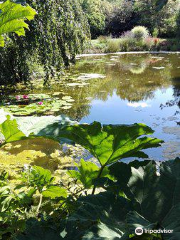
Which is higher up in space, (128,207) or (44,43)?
(44,43)

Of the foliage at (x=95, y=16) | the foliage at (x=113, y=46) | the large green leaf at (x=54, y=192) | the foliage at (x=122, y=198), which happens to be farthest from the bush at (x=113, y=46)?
the foliage at (x=122, y=198)

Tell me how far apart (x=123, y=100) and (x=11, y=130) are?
5311 millimetres

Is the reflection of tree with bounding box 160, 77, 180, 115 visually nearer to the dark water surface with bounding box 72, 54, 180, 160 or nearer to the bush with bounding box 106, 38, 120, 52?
the dark water surface with bounding box 72, 54, 180, 160

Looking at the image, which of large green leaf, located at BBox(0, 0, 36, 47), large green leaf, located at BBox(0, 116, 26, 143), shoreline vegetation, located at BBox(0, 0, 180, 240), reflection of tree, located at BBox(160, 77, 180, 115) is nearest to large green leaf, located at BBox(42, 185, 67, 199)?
shoreline vegetation, located at BBox(0, 0, 180, 240)

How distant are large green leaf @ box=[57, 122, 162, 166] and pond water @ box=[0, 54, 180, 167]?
2.65 meters

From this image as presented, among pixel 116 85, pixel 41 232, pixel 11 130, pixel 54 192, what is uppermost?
pixel 11 130

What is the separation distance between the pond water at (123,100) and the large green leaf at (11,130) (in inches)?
104

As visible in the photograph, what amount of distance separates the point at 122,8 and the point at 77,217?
22651 mm

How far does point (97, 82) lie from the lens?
7480mm

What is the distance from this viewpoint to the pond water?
4.36 m

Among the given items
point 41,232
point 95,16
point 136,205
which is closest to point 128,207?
point 136,205

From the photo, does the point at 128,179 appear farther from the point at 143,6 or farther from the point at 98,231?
the point at 143,6

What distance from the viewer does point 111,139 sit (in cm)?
64

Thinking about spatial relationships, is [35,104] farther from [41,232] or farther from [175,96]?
[41,232]
